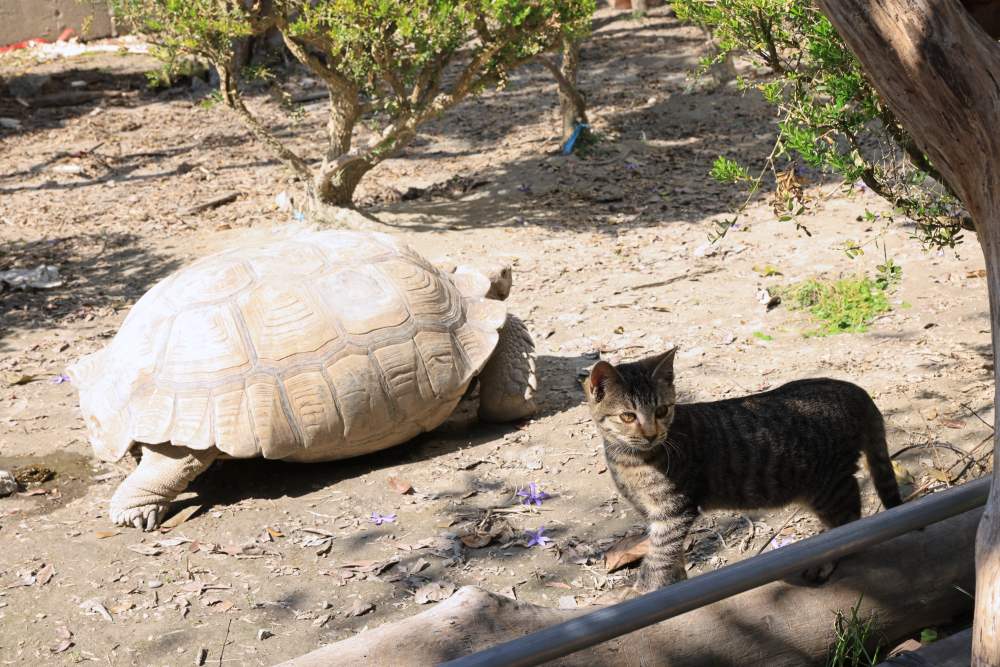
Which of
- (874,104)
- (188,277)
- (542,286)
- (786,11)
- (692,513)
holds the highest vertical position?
(786,11)

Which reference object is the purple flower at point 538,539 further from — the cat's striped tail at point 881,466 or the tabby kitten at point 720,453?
the cat's striped tail at point 881,466

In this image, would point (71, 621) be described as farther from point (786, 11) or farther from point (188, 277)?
point (786, 11)

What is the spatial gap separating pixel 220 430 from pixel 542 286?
152 inches

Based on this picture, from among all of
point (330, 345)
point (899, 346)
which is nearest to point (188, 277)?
point (330, 345)

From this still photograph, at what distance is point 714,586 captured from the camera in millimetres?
2576

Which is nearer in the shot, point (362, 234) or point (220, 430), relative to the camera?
point (220, 430)

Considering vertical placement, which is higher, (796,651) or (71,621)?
(796,651)

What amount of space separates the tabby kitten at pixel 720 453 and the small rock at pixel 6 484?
344 cm

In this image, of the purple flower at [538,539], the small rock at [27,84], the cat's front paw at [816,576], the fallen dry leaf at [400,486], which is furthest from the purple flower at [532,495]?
the small rock at [27,84]

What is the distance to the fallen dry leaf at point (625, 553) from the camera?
179 inches

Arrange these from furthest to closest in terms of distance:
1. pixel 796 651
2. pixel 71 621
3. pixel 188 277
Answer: pixel 188 277
pixel 71 621
pixel 796 651

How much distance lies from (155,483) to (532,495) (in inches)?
78.9

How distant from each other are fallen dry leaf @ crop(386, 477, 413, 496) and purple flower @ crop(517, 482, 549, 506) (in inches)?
24.5

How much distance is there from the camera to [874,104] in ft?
15.6
